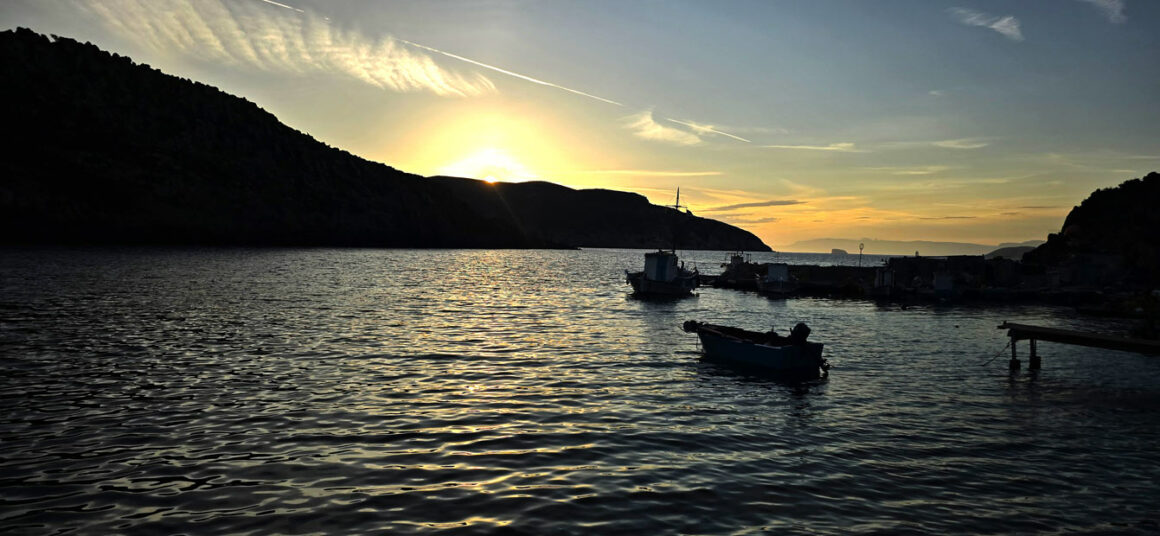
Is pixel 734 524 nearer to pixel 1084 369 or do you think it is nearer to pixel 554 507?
pixel 554 507

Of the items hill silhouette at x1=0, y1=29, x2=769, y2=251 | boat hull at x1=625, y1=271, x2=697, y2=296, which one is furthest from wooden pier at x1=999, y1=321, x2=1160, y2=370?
hill silhouette at x1=0, y1=29, x2=769, y2=251

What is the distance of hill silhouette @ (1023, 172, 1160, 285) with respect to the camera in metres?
84.9

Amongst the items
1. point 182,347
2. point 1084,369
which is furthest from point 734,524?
point 1084,369

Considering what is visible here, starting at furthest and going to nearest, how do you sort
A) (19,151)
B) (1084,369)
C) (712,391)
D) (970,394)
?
(19,151) → (1084,369) → (970,394) → (712,391)

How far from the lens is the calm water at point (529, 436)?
33.4 ft

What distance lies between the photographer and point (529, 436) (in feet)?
48.7

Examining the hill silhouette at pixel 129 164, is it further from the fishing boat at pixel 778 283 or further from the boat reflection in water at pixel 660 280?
the fishing boat at pixel 778 283

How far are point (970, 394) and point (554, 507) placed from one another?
1937 centimetres

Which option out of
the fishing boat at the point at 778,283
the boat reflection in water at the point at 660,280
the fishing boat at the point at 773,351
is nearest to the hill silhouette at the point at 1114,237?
the fishing boat at the point at 778,283

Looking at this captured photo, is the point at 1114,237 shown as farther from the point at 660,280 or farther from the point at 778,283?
the point at 660,280

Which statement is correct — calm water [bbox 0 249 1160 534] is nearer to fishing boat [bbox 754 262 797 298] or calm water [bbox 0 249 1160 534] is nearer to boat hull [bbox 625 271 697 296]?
boat hull [bbox 625 271 697 296]

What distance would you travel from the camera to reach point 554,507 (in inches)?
408

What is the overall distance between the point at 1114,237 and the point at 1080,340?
10253 cm

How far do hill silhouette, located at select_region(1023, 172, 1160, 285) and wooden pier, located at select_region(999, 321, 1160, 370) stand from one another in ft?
244
